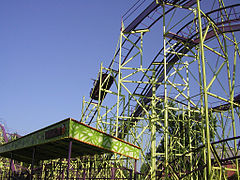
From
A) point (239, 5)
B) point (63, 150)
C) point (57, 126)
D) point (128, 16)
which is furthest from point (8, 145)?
point (239, 5)

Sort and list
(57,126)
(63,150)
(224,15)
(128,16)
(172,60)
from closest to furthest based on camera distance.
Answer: (57,126), (63,150), (224,15), (128,16), (172,60)

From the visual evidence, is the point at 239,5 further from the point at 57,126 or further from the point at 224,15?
the point at 57,126

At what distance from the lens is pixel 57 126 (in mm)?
8930

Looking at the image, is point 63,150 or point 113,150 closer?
point 113,150

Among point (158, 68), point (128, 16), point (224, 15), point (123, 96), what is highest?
point (128, 16)

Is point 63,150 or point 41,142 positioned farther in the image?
point 63,150

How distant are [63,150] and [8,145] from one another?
3.53 meters

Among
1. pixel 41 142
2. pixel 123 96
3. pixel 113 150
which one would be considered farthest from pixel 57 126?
pixel 123 96

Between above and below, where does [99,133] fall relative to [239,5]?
below

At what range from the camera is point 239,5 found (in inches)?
488

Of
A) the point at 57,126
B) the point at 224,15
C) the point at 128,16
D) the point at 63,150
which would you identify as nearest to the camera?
the point at 57,126

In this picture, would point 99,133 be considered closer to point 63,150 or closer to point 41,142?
point 41,142

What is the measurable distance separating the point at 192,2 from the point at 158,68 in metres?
4.76

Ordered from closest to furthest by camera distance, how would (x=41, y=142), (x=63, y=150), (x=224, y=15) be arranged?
(x=41, y=142)
(x=63, y=150)
(x=224, y=15)
